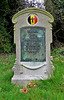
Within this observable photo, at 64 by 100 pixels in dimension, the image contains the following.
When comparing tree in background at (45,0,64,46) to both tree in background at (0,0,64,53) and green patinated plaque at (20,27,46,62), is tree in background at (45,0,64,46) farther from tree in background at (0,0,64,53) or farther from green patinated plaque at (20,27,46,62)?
green patinated plaque at (20,27,46,62)

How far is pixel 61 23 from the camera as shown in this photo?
7.89 meters

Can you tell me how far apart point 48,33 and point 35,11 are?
0.72 metres

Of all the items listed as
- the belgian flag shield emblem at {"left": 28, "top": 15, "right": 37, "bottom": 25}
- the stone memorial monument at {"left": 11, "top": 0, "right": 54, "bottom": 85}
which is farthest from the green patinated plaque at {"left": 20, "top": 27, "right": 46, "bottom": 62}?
the belgian flag shield emblem at {"left": 28, "top": 15, "right": 37, "bottom": 25}

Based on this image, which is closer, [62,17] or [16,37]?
[16,37]

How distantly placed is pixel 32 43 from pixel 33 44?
4cm

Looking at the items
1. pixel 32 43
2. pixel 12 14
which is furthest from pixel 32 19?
pixel 12 14

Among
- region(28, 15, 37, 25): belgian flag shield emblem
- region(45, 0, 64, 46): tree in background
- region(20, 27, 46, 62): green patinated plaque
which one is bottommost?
region(20, 27, 46, 62): green patinated plaque

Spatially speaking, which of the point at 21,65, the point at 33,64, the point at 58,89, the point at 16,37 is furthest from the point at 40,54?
the point at 58,89

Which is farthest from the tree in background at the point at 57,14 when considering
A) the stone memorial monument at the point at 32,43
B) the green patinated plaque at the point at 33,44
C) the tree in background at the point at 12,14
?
the green patinated plaque at the point at 33,44

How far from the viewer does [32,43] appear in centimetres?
311

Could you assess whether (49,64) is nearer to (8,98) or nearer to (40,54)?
(40,54)

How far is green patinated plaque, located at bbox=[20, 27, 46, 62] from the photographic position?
310 centimetres

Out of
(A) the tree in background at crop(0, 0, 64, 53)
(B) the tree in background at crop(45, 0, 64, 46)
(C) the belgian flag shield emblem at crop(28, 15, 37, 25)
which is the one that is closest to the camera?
(C) the belgian flag shield emblem at crop(28, 15, 37, 25)

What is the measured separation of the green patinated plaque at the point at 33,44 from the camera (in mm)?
3096
